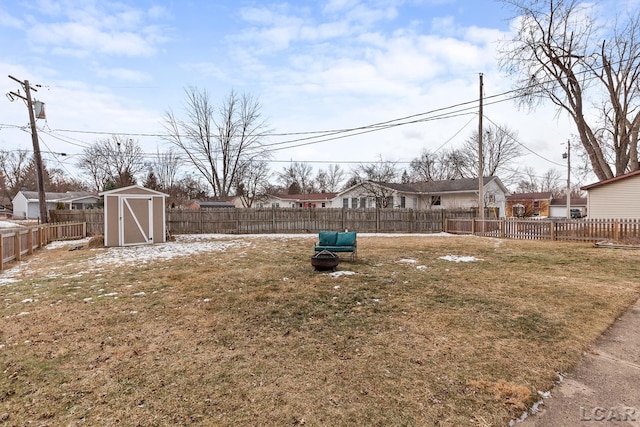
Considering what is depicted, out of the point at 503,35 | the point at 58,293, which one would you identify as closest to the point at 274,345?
the point at 58,293

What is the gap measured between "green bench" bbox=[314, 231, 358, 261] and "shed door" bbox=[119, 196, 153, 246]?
8.97 m

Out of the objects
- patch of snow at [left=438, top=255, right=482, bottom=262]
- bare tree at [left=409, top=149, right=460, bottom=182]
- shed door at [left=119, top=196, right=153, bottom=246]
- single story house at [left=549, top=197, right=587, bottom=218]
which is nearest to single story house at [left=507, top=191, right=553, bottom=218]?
single story house at [left=549, top=197, right=587, bottom=218]

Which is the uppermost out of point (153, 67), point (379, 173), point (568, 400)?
point (153, 67)

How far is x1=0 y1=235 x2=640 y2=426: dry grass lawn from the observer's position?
238 cm

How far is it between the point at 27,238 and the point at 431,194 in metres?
27.3

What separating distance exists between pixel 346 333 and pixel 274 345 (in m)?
0.86

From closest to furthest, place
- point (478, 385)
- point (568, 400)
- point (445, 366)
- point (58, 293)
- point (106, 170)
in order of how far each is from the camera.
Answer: point (568, 400), point (478, 385), point (445, 366), point (58, 293), point (106, 170)

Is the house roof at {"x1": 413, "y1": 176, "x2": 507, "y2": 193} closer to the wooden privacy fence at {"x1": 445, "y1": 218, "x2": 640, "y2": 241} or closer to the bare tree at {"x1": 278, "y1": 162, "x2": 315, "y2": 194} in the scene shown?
the wooden privacy fence at {"x1": 445, "y1": 218, "x2": 640, "y2": 241}

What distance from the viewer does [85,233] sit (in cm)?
1820

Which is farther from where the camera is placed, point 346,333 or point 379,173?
point 379,173

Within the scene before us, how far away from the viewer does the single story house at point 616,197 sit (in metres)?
14.5

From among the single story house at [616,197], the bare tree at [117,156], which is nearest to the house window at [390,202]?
the single story house at [616,197]

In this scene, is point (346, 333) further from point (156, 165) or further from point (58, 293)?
point (156, 165)

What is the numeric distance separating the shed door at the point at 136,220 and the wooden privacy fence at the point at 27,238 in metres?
2.81
